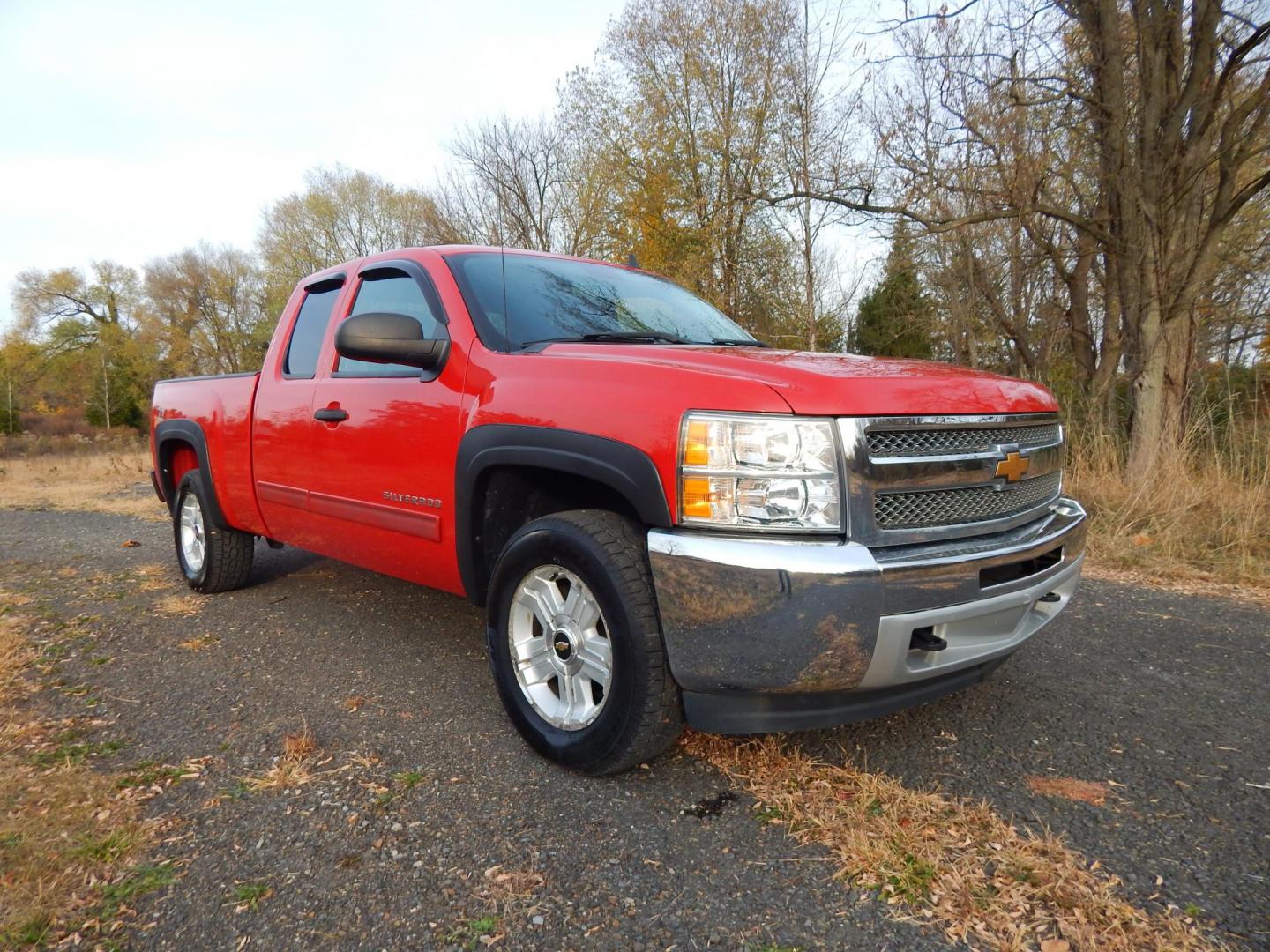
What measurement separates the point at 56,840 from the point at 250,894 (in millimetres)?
638

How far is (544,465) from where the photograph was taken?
238cm

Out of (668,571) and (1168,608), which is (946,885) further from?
(1168,608)

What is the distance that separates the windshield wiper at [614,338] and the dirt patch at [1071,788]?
6.63 ft

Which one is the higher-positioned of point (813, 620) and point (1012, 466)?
point (1012, 466)

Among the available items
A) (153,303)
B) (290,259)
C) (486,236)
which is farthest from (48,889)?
(153,303)

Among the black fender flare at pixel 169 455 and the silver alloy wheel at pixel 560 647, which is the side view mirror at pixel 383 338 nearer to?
the silver alloy wheel at pixel 560 647

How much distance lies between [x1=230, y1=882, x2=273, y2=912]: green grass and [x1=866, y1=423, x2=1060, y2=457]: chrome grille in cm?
191

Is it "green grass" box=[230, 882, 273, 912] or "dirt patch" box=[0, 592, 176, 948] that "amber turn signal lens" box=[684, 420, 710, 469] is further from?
"dirt patch" box=[0, 592, 176, 948]

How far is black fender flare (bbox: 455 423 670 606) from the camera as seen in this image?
2.08m

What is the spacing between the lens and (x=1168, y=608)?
428 cm

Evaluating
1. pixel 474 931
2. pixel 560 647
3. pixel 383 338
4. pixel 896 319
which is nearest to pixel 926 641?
pixel 560 647

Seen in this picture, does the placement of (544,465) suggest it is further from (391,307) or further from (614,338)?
(391,307)

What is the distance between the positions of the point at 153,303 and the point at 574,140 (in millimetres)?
38163

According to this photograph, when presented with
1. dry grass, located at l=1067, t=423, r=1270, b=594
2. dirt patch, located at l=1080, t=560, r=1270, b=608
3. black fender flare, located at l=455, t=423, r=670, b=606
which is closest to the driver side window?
black fender flare, located at l=455, t=423, r=670, b=606
